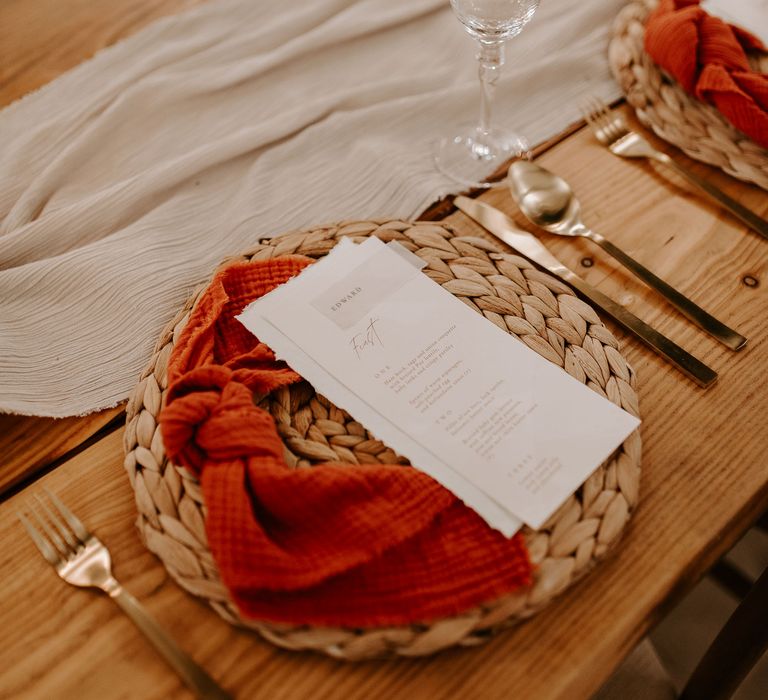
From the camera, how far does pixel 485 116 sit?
69cm

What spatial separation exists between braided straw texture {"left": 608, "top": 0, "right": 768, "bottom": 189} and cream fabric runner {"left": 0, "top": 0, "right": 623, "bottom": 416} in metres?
0.03

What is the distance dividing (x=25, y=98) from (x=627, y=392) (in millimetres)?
748

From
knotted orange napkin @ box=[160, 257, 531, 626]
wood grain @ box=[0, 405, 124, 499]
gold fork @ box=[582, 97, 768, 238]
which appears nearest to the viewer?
knotted orange napkin @ box=[160, 257, 531, 626]

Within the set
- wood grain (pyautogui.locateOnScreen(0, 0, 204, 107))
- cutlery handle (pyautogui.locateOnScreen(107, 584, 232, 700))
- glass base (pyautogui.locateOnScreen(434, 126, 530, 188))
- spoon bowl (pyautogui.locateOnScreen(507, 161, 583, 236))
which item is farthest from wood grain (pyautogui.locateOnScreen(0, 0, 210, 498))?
cutlery handle (pyautogui.locateOnScreen(107, 584, 232, 700))

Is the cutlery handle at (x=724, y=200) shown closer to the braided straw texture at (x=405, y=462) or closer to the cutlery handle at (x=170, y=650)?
the braided straw texture at (x=405, y=462)

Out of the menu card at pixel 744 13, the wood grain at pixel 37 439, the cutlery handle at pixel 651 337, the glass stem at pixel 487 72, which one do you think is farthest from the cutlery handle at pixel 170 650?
the menu card at pixel 744 13

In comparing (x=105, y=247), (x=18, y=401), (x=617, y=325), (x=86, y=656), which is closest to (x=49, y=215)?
(x=105, y=247)

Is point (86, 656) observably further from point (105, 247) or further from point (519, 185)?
point (519, 185)

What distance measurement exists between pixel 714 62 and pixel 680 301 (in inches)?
9.9

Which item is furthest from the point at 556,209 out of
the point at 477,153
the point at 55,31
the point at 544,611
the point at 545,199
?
the point at 55,31

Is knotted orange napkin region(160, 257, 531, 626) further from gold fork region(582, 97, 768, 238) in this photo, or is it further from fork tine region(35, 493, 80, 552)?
gold fork region(582, 97, 768, 238)

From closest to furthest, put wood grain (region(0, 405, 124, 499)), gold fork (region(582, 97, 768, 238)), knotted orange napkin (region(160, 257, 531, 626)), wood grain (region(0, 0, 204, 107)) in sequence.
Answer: knotted orange napkin (region(160, 257, 531, 626)) < wood grain (region(0, 405, 124, 499)) < gold fork (region(582, 97, 768, 238)) < wood grain (region(0, 0, 204, 107))

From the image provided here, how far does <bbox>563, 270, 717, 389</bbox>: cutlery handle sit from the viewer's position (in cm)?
52

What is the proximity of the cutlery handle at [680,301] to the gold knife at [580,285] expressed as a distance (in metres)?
0.04
